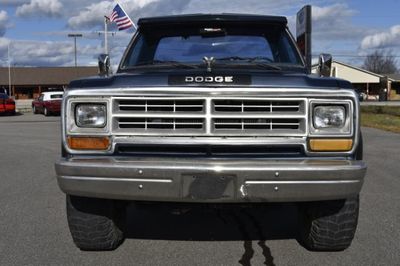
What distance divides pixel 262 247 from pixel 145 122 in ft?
5.15

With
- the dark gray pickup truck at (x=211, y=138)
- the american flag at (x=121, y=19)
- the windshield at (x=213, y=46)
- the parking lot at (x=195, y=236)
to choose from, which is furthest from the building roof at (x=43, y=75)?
the dark gray pickup truck at (x=211, y=138)

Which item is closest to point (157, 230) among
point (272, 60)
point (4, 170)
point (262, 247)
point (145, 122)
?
point (262, 247)

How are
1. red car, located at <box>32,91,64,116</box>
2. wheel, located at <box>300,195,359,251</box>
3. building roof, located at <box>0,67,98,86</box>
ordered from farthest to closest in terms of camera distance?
1. building roof, located at <box>0,67,98,86</box>
2. red car, located at <box>32,91,64,116</box>
3. wheel, located at <box>300,195,359,251</box>

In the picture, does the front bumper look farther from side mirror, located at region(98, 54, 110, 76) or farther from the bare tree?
the bare tree

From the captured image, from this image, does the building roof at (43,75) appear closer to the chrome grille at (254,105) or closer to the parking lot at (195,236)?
the parking lot at (195,236)

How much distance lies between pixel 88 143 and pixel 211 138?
2.95 feet

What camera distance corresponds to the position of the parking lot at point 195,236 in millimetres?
4523

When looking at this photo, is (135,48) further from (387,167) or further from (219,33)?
(387,167)

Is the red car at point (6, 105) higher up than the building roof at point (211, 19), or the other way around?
the building roof at point (211, 19)

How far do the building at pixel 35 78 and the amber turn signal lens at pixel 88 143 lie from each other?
7221 cm

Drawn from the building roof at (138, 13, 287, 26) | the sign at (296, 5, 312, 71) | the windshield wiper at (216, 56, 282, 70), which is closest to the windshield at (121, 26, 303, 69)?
the windshield wiper at (216, 56, 282, 70)

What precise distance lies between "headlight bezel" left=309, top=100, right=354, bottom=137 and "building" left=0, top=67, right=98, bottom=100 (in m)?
72.6

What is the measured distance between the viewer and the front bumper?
3.86 metres

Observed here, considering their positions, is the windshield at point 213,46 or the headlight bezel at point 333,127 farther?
the windshield at point 213,46
